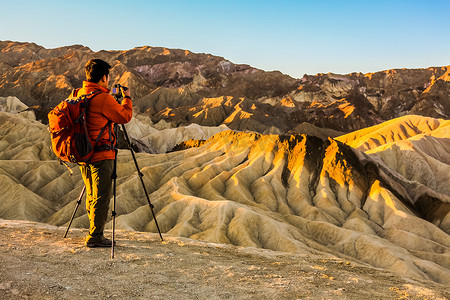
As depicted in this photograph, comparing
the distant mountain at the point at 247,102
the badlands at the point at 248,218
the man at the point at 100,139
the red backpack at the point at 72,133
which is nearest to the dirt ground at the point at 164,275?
the badlands at the point at 248,218

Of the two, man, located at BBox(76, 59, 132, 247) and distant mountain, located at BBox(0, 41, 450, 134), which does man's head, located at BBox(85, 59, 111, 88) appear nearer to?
man, located at BBox(76, 59, 132, 247)

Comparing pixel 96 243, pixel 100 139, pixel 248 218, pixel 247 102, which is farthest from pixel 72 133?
pixel 247 102

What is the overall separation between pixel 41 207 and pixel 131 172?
16177 mm

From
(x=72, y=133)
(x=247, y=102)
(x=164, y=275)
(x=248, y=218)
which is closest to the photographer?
(x=164, y=275)

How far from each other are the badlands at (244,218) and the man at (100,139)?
→ 0.67m

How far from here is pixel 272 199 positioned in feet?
195

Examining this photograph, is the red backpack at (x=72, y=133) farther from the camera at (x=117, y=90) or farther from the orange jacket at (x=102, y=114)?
the camera at (x=117, y=90)

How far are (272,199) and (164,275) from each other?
5424 cm

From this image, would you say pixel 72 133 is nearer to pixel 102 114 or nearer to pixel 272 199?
pixel 102 114

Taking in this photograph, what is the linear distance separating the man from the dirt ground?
67 centimetres

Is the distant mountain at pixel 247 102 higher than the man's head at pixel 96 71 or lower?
higher

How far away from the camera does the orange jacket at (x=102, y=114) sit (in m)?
6.79

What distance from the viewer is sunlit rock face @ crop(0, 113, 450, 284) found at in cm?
4588

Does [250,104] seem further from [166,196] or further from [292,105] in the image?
[166,196]
